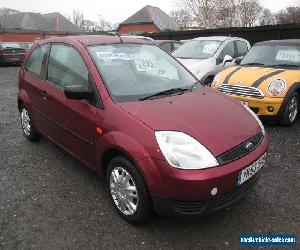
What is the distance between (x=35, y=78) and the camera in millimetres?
4805

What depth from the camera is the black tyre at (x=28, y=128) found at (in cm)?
533

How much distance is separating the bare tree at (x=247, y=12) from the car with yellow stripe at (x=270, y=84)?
43.3 m

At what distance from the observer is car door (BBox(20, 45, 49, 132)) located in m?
4.68

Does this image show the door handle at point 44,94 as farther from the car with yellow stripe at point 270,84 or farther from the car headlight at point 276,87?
the car headlight at point 276,87

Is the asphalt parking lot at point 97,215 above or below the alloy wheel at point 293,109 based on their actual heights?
below

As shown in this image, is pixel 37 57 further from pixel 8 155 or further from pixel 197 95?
pixel 197 95

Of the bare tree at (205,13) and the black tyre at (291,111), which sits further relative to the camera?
the bare tree at (205,13)

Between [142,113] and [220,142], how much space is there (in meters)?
0.74

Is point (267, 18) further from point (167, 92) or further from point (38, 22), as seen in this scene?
point (167, 92)

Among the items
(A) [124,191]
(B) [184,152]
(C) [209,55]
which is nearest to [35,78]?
(A) [124,191]

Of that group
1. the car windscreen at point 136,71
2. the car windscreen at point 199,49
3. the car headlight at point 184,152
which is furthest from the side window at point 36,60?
the car windscreen at point 199,49

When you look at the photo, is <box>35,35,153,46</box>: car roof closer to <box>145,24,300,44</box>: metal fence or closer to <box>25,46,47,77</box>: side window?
<box>25,46,47,77</box>: side window

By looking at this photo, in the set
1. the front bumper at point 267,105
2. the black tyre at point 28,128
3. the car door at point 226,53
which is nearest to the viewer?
the black tyre at point 28,128

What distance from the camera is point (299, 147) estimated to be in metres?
5.11
